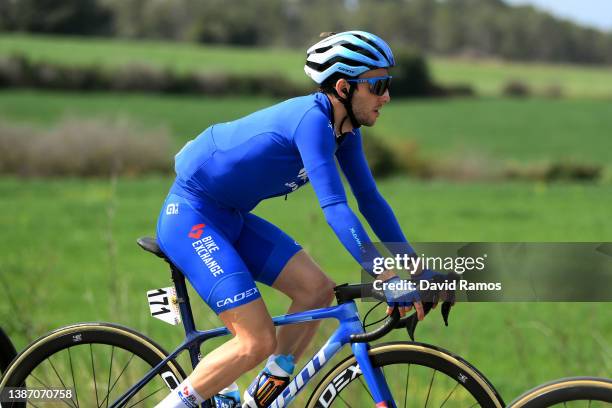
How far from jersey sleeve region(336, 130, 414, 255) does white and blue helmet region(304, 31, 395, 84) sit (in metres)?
0.36

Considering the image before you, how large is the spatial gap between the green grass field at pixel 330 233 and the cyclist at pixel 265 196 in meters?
6.79

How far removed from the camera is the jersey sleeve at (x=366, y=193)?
4527 millimetres

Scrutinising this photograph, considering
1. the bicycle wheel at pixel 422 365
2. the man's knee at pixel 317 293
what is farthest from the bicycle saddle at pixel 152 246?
the bicycle wheel at pixel 422 365

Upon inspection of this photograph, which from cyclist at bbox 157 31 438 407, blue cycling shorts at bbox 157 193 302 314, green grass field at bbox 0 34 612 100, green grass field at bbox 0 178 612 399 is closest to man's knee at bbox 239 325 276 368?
cyclist at bbox 157 31 438 407

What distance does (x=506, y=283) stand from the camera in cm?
420

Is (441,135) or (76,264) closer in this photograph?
(76,264)

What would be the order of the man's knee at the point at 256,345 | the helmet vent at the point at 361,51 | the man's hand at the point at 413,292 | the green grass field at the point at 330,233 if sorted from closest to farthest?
the man's hand at the point at 413,292 < the helmet vent at the point at 361,51 < the man's knee at the point at 256,345 < the green grass field at the point at 330,233

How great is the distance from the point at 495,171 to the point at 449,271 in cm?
4261

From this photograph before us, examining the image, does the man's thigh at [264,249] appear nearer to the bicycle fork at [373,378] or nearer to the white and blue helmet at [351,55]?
the bicycle fork at [373,378]

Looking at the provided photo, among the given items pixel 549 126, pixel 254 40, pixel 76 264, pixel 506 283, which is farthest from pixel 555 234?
pixel 254 40

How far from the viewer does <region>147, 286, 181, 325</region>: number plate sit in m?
4.68

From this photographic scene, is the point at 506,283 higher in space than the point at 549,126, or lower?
lower

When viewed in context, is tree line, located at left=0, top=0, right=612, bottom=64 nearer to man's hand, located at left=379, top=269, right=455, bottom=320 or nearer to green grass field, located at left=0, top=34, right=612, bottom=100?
green grass field, located at left=0, top=34, right=612, bottom=100

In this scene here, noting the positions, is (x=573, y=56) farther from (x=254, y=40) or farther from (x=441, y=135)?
(x=441, y=135)
